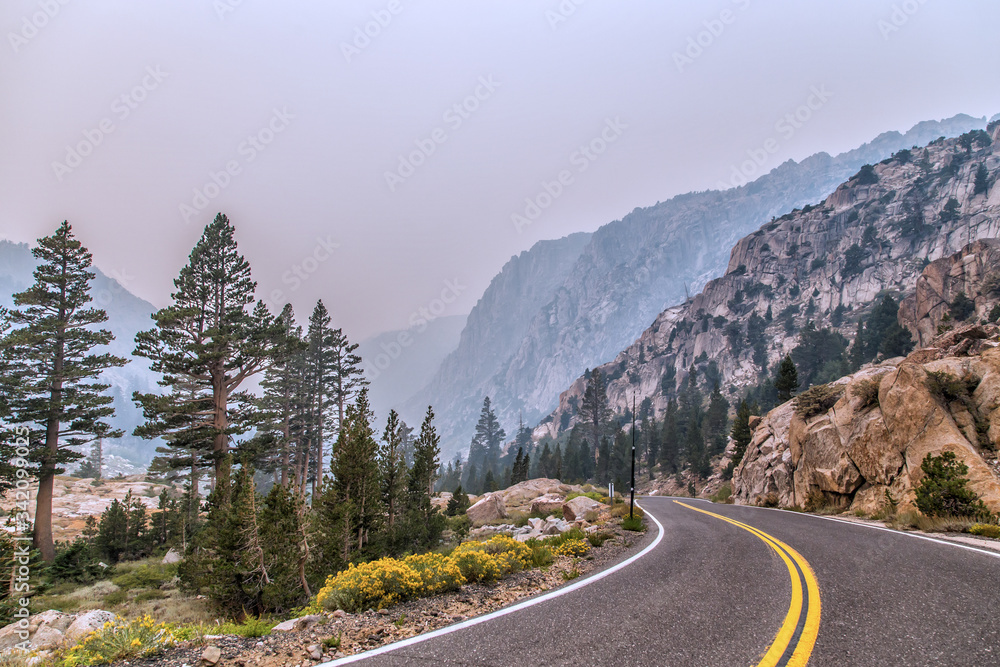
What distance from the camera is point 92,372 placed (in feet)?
80.1

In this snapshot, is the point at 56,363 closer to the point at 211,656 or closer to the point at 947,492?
the point at 211,656

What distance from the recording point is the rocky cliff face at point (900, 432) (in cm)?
1307

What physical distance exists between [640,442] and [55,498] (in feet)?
313

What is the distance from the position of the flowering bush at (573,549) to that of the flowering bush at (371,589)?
3.96 meters

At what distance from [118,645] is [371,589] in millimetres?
2839

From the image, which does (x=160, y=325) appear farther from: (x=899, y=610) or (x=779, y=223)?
(x=779, y=223)

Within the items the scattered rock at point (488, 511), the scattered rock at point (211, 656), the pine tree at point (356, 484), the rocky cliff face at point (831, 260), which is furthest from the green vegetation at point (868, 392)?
the rocky cliff face at point (831, 260)

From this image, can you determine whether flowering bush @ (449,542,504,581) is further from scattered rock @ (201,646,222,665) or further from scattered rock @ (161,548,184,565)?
scattered rock @ (161,548,184,565)

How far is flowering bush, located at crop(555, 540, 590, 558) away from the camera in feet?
31.1

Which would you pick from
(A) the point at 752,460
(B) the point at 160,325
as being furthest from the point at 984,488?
(B) the point at 160,325

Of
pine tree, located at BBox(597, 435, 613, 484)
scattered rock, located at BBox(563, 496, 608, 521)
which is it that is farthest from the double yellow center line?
pine tree, located at BBox(597, 435, 613, 484)

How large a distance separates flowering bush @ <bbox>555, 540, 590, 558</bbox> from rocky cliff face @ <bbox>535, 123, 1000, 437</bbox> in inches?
4688

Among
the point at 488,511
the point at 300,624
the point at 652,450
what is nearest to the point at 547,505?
the point at 488,511

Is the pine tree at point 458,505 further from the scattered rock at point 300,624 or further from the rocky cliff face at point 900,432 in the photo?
the scattered rock at point 300,624
